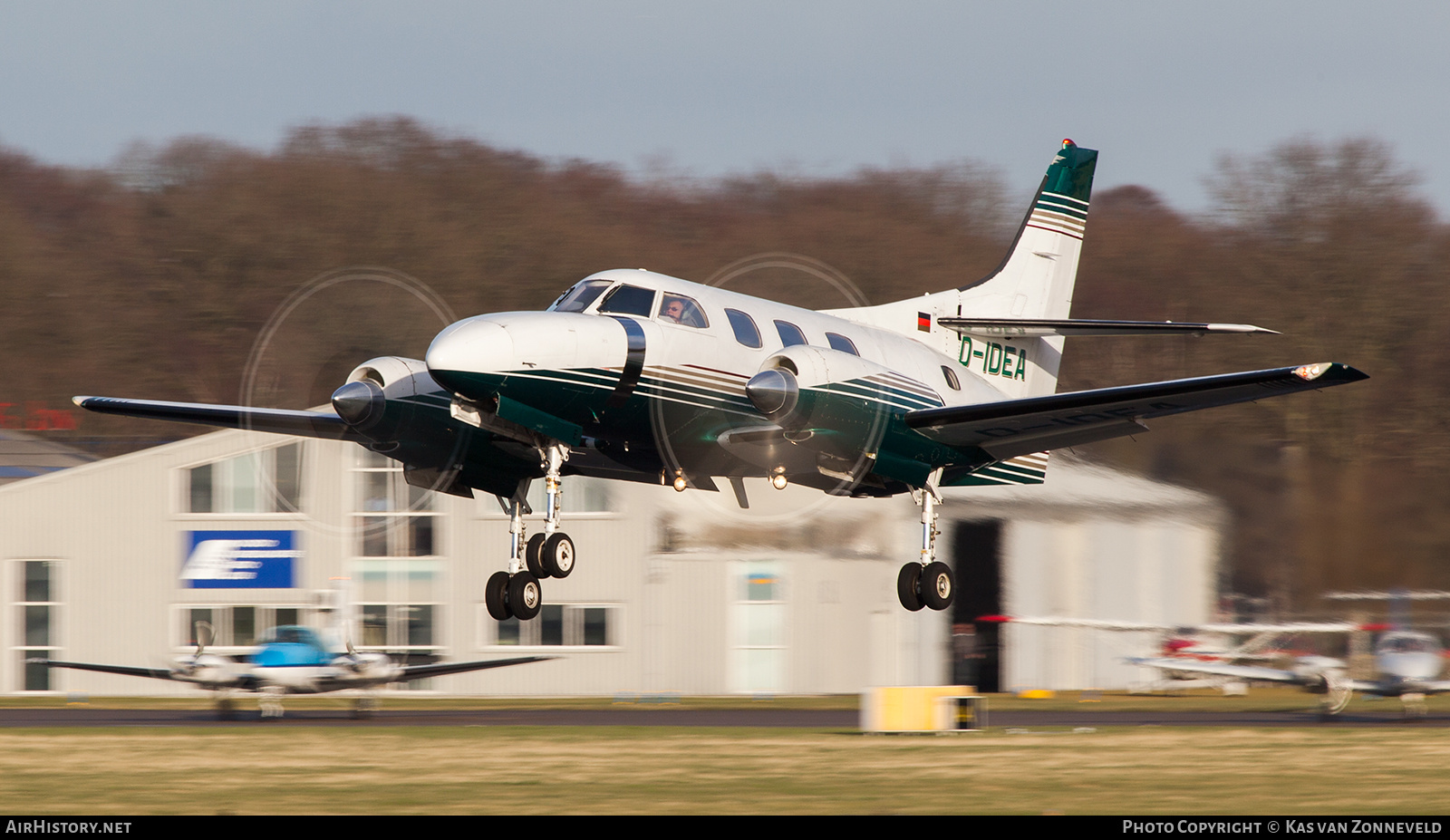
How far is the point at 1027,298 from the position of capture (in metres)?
25.1

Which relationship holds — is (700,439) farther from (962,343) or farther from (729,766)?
(729,766)

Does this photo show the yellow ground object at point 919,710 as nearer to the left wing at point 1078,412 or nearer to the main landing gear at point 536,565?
the left wing at point 1078,412

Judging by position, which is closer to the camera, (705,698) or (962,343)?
(962,343)

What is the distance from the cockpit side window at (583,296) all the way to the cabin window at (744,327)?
1.56m

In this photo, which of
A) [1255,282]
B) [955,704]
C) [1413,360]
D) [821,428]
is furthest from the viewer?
[1255,282]

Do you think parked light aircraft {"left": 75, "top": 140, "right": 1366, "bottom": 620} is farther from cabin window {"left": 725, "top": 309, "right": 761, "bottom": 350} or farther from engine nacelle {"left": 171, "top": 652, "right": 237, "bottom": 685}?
engine nacelle {"left": 171, "top": 652, "right": 237, "bottom": 685}

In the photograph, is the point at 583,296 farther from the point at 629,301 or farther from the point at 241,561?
the point at 241,561

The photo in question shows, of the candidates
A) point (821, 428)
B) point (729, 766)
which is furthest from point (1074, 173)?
point (729, 766)

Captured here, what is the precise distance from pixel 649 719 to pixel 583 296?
19.7 metres

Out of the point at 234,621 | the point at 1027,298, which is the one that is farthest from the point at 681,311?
the point at 234,621

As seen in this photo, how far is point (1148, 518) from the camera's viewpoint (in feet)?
108

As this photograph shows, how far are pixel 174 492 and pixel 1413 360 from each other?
34954 millimetres

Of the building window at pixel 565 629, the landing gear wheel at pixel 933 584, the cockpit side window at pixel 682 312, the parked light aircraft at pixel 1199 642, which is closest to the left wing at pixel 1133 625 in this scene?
the parked light aircraft at pixel 1199 642
